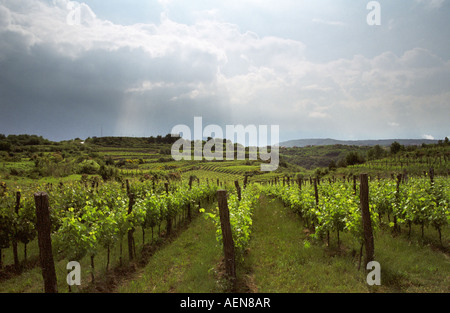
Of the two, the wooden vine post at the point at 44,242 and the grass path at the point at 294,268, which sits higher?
the wooden vine post at the point at 44,242

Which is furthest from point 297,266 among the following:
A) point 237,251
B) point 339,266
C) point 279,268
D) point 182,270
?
point 182,270

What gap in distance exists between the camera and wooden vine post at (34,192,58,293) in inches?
188

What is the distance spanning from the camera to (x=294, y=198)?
481 inches

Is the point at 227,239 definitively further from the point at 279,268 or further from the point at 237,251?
the point at 279,268

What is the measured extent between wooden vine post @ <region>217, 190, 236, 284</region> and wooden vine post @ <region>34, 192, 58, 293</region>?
13.0 feet

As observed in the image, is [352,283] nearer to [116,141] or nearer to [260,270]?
[260,270]

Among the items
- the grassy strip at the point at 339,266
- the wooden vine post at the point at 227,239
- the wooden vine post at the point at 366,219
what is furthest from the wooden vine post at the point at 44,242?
the wooden vine post at the point at 366,219

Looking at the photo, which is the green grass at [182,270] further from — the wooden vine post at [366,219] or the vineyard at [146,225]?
the wooden vine post at [366,219]

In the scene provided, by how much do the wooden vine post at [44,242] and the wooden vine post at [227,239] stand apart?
396 cm

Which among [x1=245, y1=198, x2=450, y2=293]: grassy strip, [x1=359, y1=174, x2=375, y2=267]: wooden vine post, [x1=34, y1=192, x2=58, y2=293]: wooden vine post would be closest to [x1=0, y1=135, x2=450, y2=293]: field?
[x1=245, y1=198, x2=450, y2=293]: grassy strip

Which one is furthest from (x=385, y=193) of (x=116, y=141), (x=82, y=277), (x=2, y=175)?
(x=116, y=141)

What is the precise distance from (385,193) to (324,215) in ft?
14.8

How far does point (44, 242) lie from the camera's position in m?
4.86

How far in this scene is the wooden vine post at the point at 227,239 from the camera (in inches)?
233
